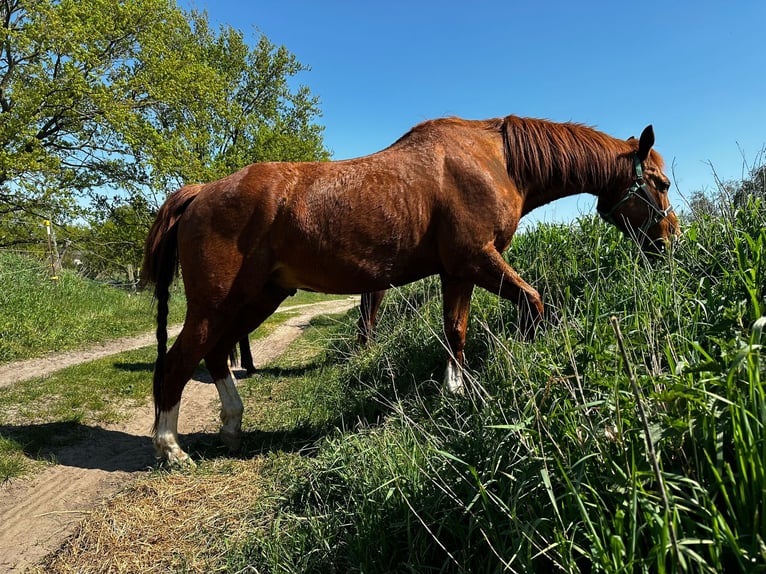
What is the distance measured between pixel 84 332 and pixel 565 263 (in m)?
8.19

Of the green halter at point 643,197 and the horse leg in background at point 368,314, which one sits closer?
the green halter at point 643,197

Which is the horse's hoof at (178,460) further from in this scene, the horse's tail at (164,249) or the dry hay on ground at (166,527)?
the horse's tail at (164,249)

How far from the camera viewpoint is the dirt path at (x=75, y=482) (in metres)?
2.34

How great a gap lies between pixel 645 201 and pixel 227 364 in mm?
3693

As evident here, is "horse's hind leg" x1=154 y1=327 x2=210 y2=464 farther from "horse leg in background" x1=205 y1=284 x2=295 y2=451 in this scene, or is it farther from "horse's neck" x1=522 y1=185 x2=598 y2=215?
"horse's neck" x1=522 y1=185 x2=598 y2=215

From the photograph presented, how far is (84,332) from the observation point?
7.88 m

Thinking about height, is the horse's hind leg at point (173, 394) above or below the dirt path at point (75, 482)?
above

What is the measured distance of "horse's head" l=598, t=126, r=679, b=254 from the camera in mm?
3553

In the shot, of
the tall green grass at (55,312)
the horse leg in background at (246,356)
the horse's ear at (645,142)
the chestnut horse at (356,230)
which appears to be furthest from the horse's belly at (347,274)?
the tall green grass at (55,312)

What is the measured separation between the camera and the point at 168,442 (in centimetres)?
311

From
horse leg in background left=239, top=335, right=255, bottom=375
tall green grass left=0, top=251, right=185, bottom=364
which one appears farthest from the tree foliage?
horse leg in background left=239, top=335, right=255, bottom=375

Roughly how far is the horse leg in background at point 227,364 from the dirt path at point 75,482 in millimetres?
638

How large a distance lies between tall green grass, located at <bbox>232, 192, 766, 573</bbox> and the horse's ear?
32.5 inches

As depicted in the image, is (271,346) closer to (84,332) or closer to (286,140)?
(84,332)
